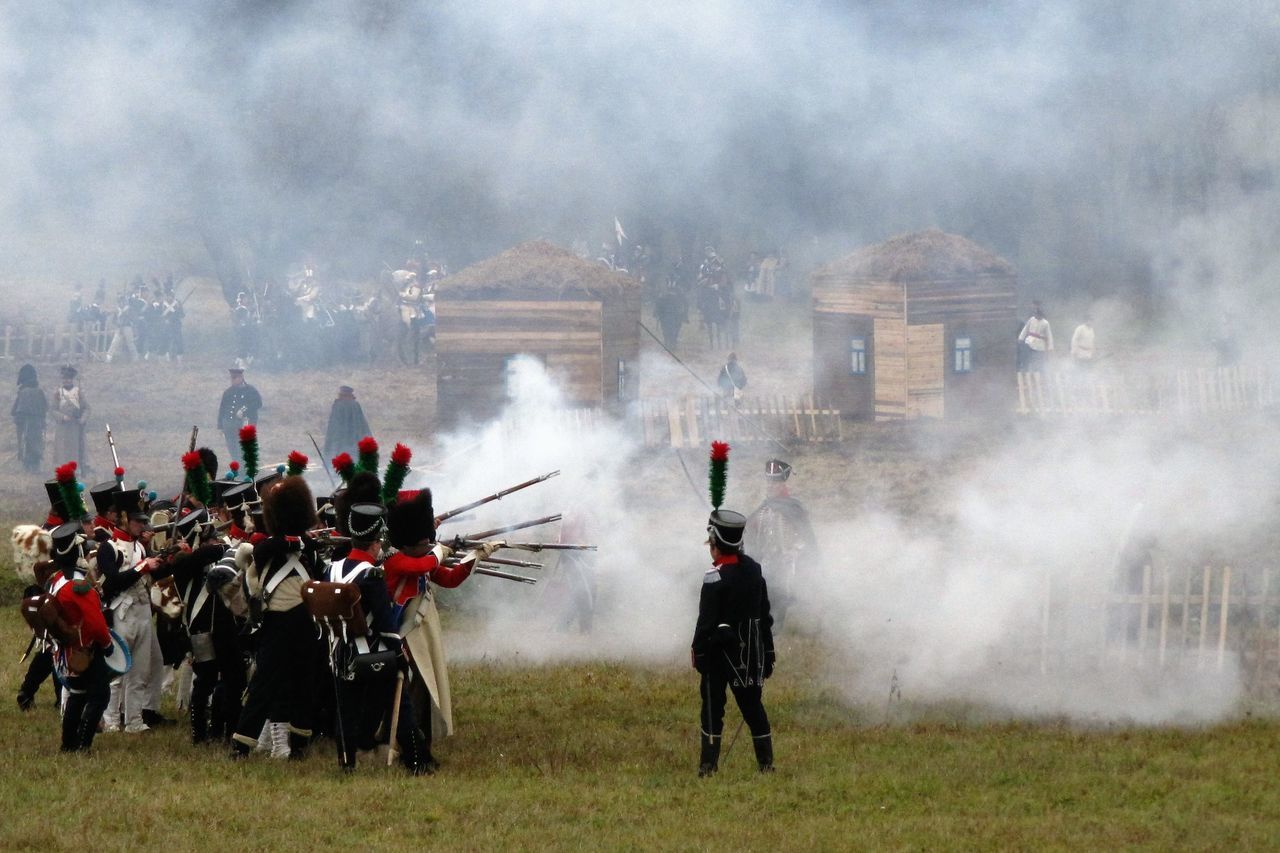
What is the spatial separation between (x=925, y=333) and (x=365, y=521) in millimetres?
19754

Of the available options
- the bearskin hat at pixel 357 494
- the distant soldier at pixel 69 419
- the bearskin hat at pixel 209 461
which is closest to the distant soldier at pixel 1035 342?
the distant soldier at pixel 69 419

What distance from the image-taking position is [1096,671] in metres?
11.9

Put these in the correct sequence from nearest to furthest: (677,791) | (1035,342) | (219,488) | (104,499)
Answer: (677,791) < (104,499) < (219,488) < (1035,342)

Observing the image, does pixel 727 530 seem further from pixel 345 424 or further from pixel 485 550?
pixel 345 424

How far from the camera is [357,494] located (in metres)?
9.63

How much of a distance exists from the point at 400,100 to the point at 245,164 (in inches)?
182

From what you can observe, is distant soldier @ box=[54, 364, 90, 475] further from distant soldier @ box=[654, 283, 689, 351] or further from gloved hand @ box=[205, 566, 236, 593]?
gloved hand @ box=[205, 566, 236, 593]

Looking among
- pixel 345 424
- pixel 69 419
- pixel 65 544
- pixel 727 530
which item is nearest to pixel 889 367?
pixel 345 424

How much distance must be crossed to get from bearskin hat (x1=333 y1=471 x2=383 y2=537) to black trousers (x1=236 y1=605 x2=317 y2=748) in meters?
0.58

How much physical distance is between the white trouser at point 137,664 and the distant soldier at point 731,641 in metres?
3.78

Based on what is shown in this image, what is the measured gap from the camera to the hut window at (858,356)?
1120 inches

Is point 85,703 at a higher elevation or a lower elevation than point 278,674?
lower

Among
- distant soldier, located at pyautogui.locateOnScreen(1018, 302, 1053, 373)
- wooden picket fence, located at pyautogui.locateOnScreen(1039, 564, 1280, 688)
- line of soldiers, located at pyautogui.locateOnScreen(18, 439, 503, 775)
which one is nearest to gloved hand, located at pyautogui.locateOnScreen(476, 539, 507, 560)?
line of soldiers, located at pyautogui.locateOnScreen(18, 439, 503, 775)

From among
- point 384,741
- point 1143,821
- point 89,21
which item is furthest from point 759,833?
point 89,21
